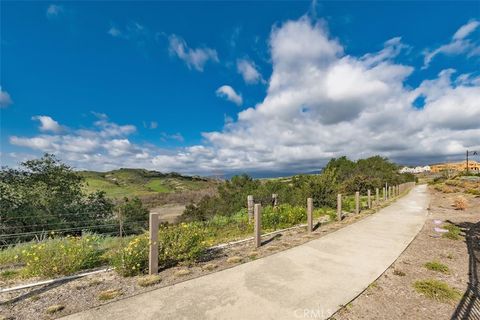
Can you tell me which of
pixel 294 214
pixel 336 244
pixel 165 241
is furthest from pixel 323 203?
pixel 165 241

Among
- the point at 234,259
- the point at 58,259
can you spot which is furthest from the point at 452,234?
the point at 58,259

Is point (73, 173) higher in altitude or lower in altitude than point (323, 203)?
higher

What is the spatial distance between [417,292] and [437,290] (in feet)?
0.99

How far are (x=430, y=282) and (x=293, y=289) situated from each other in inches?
94.4

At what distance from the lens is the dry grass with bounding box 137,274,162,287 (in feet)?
13.6

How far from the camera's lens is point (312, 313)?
3.27 m

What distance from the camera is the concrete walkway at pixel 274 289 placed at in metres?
3.27

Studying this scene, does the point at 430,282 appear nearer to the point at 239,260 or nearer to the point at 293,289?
the point at 293,289

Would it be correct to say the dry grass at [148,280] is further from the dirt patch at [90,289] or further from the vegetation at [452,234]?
the vegetation at [452,234]

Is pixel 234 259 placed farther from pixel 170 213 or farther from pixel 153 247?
pixel 170 213

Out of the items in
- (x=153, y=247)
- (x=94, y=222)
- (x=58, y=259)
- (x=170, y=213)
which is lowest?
(x=170, y=213)

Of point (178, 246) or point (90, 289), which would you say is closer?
point (90, 289)

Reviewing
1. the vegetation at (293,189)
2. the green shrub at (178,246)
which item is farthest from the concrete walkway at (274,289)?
the vegetation at (293,189)

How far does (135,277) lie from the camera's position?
454 cm
